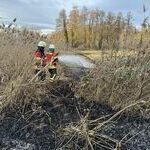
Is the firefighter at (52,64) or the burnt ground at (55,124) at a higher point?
the firefighter at (52,64)

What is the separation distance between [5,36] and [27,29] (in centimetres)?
125

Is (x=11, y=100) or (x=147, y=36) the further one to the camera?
(x=147, y=36)

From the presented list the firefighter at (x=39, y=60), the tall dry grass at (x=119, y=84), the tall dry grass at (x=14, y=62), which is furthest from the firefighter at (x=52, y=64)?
the tall dry grass at (x=119, y=84)

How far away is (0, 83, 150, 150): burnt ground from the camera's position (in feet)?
21.8

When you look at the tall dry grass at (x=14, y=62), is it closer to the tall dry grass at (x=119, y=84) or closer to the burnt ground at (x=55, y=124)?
the burnt ground at (x=55, y=124)

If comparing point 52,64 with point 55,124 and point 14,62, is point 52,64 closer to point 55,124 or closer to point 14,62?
point 14,62

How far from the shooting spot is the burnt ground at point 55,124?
664 cm

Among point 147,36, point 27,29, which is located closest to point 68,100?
point 147,36

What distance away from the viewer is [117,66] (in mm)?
8188

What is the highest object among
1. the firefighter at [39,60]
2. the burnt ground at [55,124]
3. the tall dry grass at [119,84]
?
the firefighter at [39,60]

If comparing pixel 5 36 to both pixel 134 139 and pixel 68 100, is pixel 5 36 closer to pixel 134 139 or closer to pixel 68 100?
pixel 68 100

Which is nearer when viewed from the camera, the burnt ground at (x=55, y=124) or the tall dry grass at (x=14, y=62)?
the burnt ground at (x=55, y=124)

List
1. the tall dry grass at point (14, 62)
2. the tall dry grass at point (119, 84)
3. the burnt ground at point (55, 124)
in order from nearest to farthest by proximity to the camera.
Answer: the burnt ground at point (55, 124), the tall dry grass at point (14, 62), the tall dry grass at point (119, 84)

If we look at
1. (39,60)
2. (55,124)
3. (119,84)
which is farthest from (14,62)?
(119,84)
